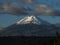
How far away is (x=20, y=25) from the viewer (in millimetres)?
61531
